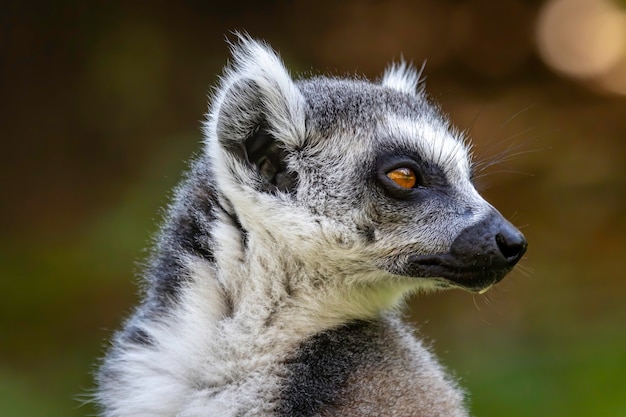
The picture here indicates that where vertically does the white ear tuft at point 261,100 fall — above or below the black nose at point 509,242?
above

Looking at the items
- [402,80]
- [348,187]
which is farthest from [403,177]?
[402,80]

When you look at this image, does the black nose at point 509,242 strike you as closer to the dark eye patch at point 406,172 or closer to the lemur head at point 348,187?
the lemur head at point 348,187

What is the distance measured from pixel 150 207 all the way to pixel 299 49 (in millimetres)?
2326

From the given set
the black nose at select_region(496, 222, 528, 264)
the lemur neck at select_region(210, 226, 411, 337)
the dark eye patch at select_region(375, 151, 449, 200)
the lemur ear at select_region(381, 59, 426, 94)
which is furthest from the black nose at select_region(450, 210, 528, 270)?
the lemur ear at select_region(381, 59, 426, 94)

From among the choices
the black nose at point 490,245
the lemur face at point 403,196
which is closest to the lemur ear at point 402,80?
the lemur face at point 403,196

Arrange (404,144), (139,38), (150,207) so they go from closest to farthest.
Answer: (404,144), (150,207), (139,38)

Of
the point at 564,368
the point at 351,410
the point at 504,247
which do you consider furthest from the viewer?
the point at 564,368

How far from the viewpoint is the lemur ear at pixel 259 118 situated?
10.2 ft

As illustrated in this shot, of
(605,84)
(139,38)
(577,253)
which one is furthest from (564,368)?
(139,38)

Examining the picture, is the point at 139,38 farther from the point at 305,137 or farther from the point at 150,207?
the point at 305,137

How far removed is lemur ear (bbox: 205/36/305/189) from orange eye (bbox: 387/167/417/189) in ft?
1.37

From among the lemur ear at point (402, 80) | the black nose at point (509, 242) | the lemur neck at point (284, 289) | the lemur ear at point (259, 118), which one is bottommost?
the black nose at point (509, 242)

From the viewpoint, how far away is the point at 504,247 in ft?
9.63

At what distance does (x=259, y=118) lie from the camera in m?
3.19
